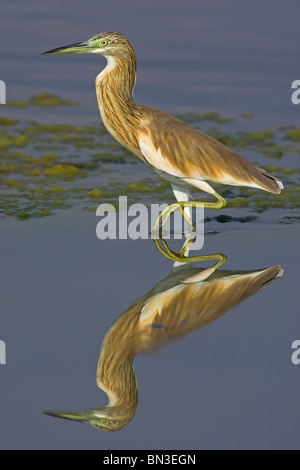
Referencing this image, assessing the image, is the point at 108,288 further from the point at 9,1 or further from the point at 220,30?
the point at 9,1

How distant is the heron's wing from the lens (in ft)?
19.2

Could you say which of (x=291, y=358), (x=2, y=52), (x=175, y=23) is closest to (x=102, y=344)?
(x=291, y=358)

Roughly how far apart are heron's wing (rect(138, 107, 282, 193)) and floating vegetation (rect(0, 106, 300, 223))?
1.35ft

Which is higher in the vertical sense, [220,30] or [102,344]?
[220,30]

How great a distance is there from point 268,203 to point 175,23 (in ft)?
14.9

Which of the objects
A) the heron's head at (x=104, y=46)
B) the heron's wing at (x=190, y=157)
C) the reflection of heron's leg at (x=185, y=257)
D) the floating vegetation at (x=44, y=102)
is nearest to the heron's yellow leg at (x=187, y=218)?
the heron's wing at (x=190, y=157)

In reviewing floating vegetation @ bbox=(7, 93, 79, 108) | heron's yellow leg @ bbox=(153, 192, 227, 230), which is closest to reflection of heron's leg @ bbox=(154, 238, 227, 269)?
heron's yellow leg @ bbox=(153, 192, 227, 230)

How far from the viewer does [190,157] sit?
5910 millimetres

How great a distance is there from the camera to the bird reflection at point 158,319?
3.99 m

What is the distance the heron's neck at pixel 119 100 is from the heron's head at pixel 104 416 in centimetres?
240

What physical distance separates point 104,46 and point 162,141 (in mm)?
719

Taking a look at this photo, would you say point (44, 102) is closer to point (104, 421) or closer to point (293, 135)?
point (293, 135)

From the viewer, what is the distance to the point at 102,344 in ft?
14.4

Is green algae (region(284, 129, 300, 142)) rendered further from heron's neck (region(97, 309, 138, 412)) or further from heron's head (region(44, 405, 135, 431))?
heron's head (region(44, 405, 135, 431))
